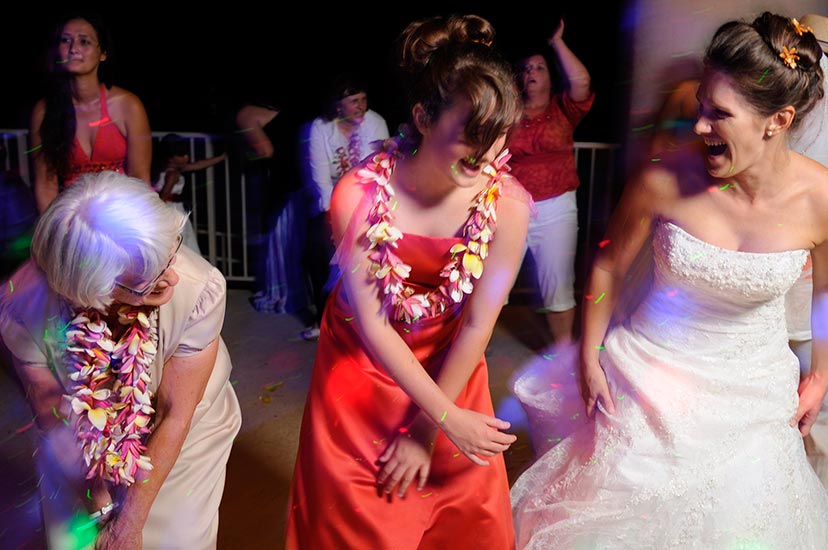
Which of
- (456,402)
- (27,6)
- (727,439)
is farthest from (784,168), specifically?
(27,6)

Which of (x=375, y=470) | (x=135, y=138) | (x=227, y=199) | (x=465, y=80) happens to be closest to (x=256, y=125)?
Result: (x=227, y=199)

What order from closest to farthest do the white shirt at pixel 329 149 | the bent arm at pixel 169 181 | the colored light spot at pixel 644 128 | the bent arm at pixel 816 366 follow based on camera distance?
the bent arm at pixel 816 366 → the colored light spot at pixel 644 128 → the white shirt at pixel 329 149 → the bent arm at pixel 169 181

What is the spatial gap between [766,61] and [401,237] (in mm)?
896

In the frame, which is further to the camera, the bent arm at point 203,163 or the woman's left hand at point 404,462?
the bent arm at point 203,163

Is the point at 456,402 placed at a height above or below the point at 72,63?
below

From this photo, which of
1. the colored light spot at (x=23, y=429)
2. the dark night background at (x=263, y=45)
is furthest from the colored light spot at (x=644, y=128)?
the dark night background at (x=263, y=45)

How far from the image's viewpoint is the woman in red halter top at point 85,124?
11.2ft

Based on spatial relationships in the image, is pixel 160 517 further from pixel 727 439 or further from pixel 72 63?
pixel 72 63

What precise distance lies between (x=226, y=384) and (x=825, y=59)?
6.45 ft

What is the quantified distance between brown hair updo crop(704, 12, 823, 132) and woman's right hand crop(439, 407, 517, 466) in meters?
0.92

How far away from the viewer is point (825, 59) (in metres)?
2.63

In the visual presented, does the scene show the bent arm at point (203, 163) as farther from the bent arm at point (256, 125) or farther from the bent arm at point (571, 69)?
the bent arm at point (571, 69)

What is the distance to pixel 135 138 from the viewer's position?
3.47m

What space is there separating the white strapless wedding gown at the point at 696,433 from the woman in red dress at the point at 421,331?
0.93 feet
